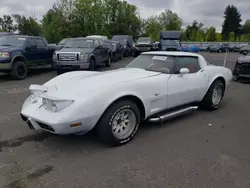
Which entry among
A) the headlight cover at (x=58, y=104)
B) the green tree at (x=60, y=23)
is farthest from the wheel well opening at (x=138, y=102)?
the green tree at (x=60, y=23)

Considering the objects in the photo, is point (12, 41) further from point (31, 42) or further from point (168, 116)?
point (168, 116)

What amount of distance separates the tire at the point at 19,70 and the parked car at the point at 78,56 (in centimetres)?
140

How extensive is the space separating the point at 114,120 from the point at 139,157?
0.67m

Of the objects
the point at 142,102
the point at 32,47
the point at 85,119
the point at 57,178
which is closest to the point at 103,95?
the point at 85,119

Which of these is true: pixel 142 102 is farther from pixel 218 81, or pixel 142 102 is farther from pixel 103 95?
pixel 218 81

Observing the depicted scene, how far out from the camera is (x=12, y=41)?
10.3 meters

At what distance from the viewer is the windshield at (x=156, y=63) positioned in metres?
4.42

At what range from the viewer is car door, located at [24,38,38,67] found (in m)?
10.3

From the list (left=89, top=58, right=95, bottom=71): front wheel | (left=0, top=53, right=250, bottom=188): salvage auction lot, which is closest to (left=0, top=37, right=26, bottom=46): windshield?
(left=89, top=58, right=95, bottom=71): front wheel

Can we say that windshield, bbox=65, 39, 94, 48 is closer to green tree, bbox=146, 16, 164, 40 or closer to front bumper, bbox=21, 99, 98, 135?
front bumper, bbox=21, 99, 98, 135

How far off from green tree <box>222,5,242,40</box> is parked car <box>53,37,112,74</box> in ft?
243

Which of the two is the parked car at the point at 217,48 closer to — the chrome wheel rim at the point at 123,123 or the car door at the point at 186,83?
the car door at the point at 186,83

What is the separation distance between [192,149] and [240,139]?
1001mm

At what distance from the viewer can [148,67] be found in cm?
453
